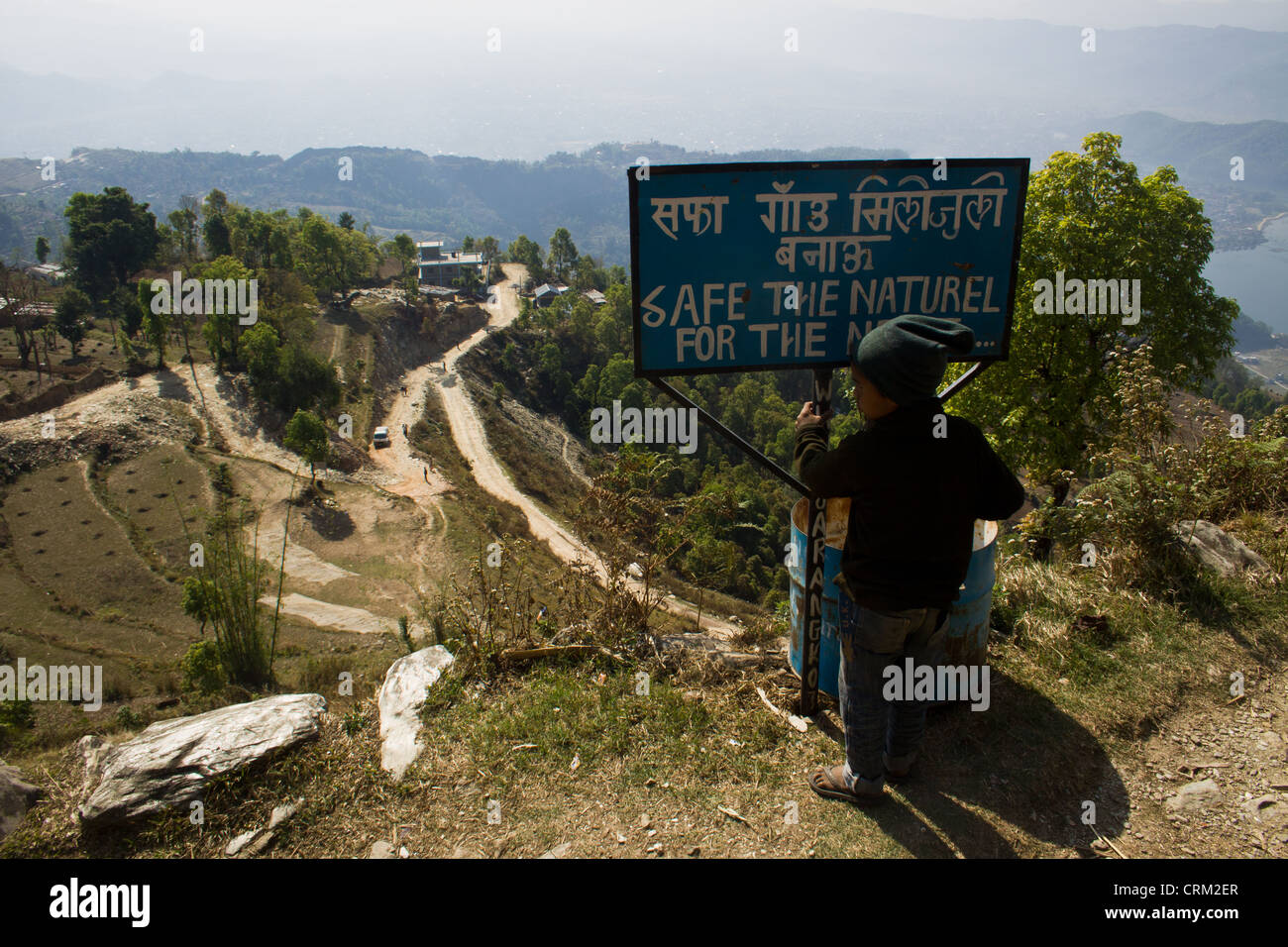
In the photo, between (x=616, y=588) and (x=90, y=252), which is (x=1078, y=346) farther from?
(x=90, y=252)

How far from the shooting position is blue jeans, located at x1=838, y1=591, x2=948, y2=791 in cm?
342

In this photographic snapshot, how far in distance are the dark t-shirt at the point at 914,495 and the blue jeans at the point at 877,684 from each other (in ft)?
0.50

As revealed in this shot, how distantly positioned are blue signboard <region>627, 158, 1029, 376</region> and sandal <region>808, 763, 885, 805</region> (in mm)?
2379

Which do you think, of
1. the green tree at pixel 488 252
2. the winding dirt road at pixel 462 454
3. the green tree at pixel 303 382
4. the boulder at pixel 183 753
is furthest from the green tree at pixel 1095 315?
the green tree at pixel 488 252

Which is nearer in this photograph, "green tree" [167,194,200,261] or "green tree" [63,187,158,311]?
"green tree" [63,187,158,311]

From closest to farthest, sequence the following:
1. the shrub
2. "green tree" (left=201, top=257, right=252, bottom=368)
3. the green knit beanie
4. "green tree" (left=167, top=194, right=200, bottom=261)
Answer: the green knit beanie
the shrub
"green tree" (left=201, top=257, right=252, bottom=368)
"green tree" (left=167, top=194, right=200, bottom=261)

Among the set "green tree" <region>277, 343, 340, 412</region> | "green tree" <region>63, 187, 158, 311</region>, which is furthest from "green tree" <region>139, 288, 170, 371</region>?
"green tree" <region>63, 187, 158, 311</region>

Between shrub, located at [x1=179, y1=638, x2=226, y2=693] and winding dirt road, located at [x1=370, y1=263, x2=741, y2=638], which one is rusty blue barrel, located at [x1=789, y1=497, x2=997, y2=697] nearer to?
shrub, located at [x1=179, y1=638, x2=226, y2=693]

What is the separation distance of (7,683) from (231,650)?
7238 mm

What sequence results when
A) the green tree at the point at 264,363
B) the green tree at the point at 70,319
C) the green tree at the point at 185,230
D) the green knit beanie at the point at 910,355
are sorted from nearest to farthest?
the green knit beanie at the point at 910,355
the green tree at the point at 264,363
the green tree at the point at 70,319
the green tree at the point at 185,230

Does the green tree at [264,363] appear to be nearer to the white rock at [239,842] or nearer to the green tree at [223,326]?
the green tree at [223,326]

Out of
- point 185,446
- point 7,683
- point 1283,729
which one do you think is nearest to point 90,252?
point 185,446

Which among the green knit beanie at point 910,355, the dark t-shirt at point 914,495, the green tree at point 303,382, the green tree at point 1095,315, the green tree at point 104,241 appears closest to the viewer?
the green knit beanie at point 910,355

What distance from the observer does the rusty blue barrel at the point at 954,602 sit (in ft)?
14.0
